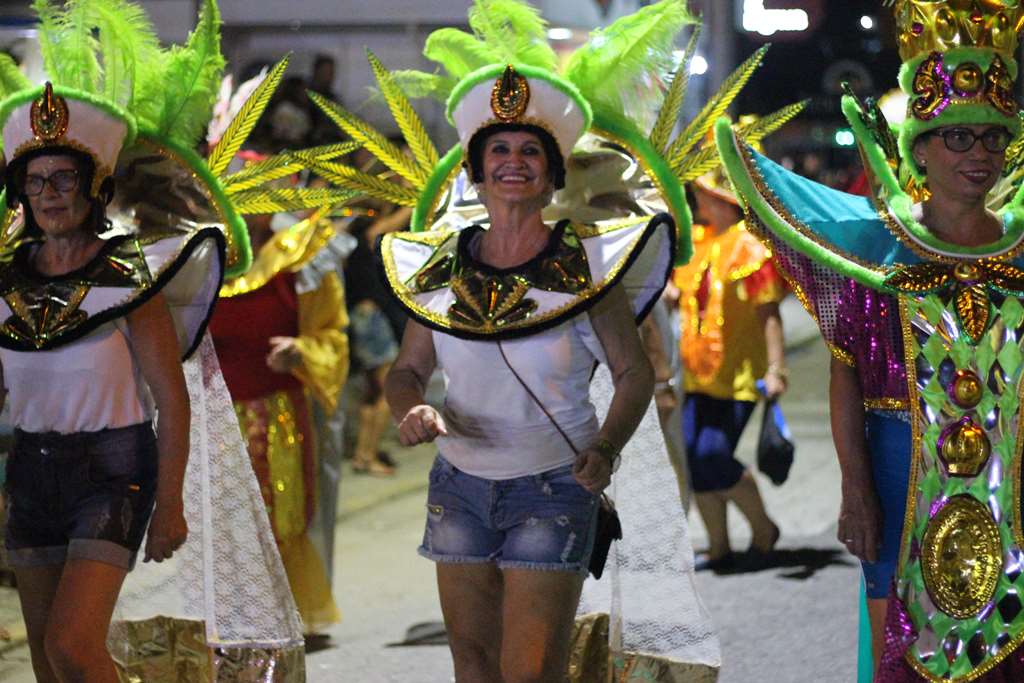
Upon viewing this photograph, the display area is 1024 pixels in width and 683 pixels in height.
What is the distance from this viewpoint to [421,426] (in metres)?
4.54

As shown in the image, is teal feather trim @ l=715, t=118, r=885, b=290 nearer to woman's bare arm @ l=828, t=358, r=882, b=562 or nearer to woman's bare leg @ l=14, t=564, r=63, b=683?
woman's bare arm @ l=828, t=358, r=882, b=562

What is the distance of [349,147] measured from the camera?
5.85m

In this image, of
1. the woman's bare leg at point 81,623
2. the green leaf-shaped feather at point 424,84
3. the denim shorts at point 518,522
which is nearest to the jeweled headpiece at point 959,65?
the denim shorts at point 518,522

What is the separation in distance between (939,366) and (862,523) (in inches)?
17.5

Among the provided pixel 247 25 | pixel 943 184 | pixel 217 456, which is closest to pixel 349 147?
pixel 217 456

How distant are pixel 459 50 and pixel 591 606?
1788mm

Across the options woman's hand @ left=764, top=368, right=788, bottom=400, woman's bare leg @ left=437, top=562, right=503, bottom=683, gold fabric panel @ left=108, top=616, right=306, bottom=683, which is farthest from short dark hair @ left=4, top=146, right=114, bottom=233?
woman's hand @ left=764, top=368, right=788, bottom=400

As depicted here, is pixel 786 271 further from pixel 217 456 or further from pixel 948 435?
pixel 217 456

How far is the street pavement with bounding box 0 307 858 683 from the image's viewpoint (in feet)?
23.2

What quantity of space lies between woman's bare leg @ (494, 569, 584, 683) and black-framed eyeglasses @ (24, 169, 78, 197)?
5.19ft

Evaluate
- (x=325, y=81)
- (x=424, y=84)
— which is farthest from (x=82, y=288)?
(x=325, y=81)


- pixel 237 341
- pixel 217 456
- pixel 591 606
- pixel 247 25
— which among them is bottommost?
pixel 591 606

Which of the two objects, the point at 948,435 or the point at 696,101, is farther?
the point at 696,101

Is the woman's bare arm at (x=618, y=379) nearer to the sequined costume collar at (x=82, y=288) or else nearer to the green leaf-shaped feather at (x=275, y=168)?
the sequined costume collar at (x=82, y=288)
